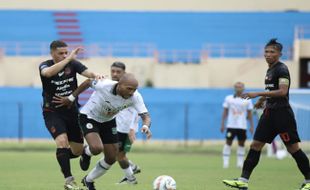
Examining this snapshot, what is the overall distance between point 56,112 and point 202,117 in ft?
76.8

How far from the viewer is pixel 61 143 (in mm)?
12086

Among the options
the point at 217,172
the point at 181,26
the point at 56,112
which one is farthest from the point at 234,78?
the point at 56,112

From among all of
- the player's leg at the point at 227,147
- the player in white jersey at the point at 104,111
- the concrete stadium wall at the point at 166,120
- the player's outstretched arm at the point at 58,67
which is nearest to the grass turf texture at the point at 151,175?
the player's leg at the point at 227,147

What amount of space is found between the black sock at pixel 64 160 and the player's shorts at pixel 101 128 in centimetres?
44

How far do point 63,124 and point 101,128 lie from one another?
741 millimetres

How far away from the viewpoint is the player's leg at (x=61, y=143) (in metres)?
11.8

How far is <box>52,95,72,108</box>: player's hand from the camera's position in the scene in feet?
40.4

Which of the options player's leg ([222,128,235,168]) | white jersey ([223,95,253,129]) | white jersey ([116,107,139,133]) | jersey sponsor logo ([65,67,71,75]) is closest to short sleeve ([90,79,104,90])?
jersey sponsor logo ([65,67,71,75])

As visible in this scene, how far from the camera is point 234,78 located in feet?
132

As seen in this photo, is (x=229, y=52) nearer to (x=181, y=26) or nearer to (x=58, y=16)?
(x=181, y=26)

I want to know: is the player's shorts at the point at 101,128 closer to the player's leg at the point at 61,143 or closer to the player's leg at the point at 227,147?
the player's leg at the point at 61,143

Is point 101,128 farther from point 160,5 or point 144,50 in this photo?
point 160,5

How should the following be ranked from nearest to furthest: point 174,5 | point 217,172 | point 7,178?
point 7,178
point 217,172
point 174,5

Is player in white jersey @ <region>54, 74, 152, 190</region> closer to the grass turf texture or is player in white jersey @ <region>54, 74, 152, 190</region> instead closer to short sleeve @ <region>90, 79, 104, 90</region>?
short sleeve @ <region>90, 79, 104, 90</region>
